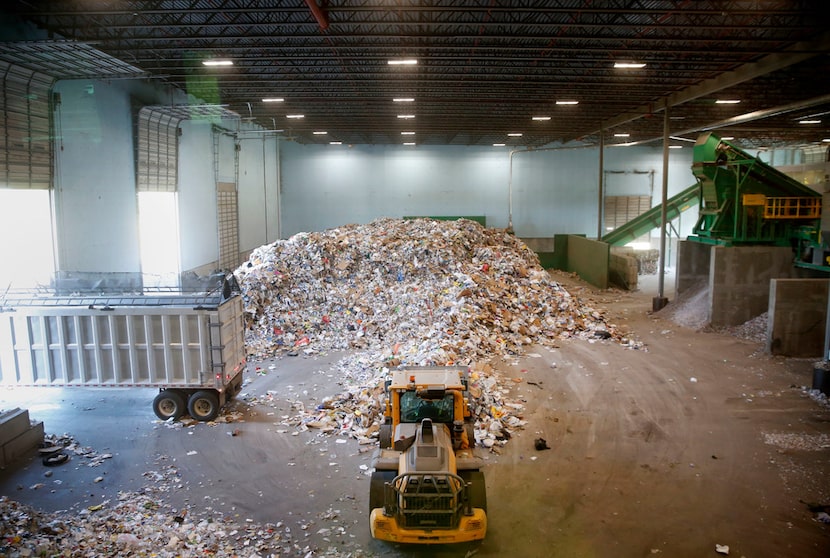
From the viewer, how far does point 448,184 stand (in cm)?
3055

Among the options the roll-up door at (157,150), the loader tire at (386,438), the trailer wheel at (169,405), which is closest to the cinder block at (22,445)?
the trailer wheel at (169,405)

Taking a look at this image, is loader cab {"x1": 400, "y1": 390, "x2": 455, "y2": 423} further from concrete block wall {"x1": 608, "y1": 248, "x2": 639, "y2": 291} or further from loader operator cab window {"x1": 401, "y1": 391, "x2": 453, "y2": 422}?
concrete block wall {"x1": 608, "y1": 248, "x2": 639, "y2": 291}

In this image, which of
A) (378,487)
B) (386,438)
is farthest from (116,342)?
(378,487)

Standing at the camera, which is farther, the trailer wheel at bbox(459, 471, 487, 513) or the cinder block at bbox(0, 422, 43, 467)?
the cinder block at bbox(0, 422, 43, 467)

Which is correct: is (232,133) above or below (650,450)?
above

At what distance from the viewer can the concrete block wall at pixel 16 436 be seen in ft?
23.8

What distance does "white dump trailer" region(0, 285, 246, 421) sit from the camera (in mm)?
8430

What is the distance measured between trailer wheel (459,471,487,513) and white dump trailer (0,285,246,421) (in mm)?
4529

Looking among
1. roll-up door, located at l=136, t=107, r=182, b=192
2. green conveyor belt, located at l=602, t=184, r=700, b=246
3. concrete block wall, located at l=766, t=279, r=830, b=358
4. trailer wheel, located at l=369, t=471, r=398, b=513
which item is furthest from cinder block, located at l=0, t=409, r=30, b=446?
green conveyor belt, located at l=602, t=184, r=700, b=246

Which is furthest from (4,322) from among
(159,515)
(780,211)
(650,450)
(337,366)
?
(780,211)

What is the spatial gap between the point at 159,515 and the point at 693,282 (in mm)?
15728

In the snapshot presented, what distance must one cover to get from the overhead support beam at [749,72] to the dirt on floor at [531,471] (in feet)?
A: 20.4

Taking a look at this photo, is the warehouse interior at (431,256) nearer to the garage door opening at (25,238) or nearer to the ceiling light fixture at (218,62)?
the garage door opening at (25,238)

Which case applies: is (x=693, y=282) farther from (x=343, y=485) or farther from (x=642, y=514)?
(x=343, y=485)
